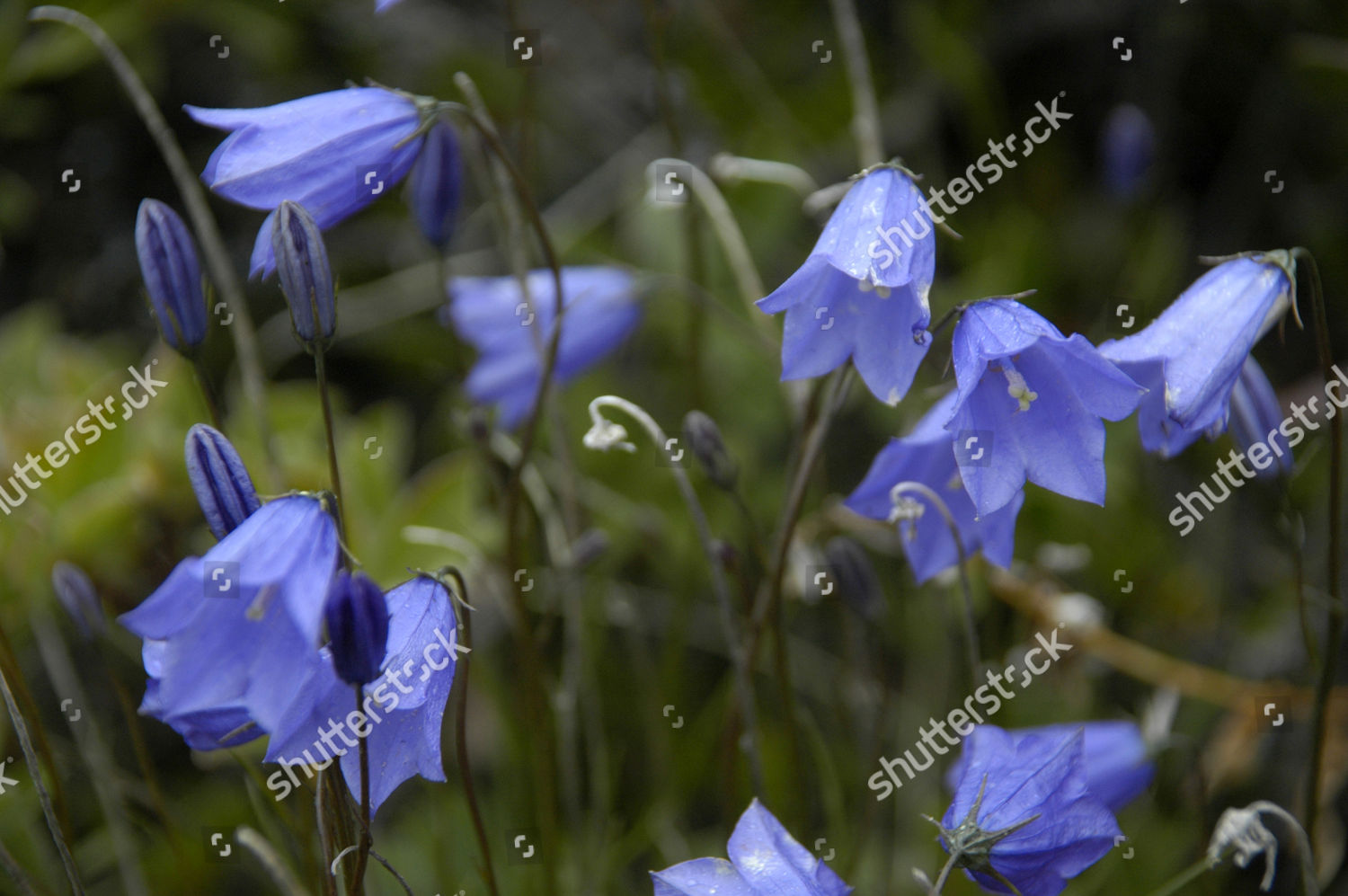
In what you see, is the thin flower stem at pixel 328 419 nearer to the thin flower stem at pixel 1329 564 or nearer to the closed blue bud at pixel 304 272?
the closed blue bud at pixel 304 272

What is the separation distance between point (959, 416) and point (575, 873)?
0.97 m

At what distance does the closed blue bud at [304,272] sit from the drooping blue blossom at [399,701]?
0.26 meters

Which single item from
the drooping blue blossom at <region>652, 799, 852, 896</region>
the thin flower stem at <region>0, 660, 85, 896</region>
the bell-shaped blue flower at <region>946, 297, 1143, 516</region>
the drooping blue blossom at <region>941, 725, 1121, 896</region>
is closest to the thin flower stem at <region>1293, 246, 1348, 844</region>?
the bell-shaped blue flower at <region>946, 297, 1143, 516</region>

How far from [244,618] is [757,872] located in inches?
19.5

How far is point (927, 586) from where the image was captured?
2082mm

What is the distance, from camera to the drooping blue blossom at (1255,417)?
1.24 metres

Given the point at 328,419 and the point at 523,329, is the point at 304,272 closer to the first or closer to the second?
the point at 328,419

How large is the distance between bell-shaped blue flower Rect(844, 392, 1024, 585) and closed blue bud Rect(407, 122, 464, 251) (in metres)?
0.64

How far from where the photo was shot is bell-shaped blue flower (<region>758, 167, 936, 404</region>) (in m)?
1.09

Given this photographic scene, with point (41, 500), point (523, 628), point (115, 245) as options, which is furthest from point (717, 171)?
Answer: point (115, 245)

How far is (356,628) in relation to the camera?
82 cm

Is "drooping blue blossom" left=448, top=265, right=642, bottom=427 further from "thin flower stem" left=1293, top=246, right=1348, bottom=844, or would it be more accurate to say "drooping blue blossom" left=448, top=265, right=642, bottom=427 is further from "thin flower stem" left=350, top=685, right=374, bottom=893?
"thin flower stem" left=1293, top=246, right=1348, bottom=844

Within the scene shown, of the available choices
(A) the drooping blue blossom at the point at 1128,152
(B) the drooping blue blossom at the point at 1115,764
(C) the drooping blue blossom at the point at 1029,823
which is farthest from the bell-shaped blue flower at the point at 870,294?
(A) the drooping blue blossom at the point at 1128,152

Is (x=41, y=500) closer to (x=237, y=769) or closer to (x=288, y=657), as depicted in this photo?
(x=237, y=769)
